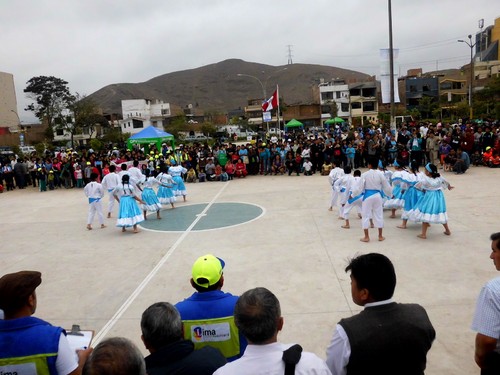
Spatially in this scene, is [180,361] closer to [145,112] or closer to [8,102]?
[145,112]

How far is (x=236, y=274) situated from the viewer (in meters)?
6.67

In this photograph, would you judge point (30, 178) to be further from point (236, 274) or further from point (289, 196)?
point (236, 274)

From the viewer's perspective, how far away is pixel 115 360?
5.90 ft

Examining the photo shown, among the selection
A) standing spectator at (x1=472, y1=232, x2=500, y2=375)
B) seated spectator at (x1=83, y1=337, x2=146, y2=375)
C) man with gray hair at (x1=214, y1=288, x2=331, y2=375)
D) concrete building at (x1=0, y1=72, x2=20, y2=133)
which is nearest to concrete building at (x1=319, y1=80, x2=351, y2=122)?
concrete building at (x1=0, y1=72, x2=20, y2=133)

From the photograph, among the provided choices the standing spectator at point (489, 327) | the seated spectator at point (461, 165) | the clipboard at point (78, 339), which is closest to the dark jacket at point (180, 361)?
the clipboard at point (78, 339)

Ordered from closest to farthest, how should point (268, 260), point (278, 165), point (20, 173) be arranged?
point (268, 260)
point (278, 165)
point (20, 173)

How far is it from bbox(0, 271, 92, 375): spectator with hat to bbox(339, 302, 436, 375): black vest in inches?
65.0

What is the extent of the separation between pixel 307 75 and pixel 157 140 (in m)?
179

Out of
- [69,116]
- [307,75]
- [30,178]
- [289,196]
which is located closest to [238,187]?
[289,196]

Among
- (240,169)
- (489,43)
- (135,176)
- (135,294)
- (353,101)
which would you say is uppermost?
Answer: (489,43)

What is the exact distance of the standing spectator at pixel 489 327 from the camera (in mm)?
2564

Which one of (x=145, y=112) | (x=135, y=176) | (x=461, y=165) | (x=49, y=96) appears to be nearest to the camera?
(x=135, y=176)

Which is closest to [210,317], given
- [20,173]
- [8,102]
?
[20,173]

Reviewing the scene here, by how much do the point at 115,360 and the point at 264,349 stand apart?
0.74 meters
